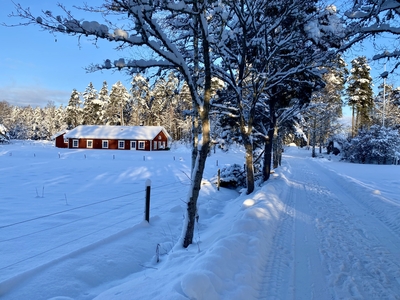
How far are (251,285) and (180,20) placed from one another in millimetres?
7425

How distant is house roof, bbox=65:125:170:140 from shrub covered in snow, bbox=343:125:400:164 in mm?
32949

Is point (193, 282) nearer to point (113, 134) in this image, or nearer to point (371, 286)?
point (371, 286)

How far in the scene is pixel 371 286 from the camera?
3.98 metres

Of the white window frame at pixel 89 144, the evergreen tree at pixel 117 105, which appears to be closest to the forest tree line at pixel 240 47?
the white window frame at pixel 89 144

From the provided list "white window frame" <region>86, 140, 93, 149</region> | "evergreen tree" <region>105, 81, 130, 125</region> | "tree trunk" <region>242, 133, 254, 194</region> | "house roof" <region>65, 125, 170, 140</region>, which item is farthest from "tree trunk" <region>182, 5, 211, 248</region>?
"evergreen tree" <region>105, 81, 130, 125</region>

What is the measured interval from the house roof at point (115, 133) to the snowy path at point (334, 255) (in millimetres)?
44556

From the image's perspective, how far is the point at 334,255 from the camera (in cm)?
507

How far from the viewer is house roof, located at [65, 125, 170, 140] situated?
5125 centimetres

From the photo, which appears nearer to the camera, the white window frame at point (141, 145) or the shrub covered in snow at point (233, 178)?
the shrub covered in snow at point (233, 178)

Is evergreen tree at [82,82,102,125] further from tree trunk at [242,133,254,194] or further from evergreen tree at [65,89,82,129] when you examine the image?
tree trunk at [242,133,254,194]

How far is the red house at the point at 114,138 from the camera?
169 ft

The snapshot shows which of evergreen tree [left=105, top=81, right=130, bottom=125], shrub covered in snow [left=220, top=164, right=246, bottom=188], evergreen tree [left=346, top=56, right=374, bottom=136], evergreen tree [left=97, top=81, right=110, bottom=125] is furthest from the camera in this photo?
evergreen tree [left=97, top=81, right=110, bottom=125]

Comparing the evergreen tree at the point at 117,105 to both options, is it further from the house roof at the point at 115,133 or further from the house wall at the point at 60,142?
the house wall at the point at 60,142

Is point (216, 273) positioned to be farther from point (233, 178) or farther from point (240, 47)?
point (233, 178)
